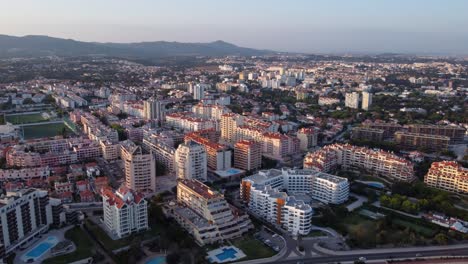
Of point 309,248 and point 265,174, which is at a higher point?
point 265,174

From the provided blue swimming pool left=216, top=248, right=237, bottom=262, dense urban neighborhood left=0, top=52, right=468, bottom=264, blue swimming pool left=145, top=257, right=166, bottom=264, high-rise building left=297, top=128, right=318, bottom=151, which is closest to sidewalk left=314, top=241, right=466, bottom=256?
dense urban neighborhood left=0, top=52, right=468, bottom=264

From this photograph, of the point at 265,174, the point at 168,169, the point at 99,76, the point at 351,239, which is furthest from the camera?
the point at 99,76

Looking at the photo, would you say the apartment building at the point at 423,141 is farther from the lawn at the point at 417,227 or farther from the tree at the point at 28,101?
the tree at the point at 28,101

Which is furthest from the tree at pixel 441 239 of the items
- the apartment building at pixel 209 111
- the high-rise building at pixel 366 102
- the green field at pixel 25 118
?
the green field at pixel 25 118

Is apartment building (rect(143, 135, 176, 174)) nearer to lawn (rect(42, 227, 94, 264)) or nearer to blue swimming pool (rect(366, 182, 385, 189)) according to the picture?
lawn (rect(42, 227, 94, 264))

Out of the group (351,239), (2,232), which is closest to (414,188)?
(351,239)

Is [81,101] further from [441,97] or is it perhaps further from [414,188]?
[441,97]

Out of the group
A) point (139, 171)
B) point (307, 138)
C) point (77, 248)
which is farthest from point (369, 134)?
point (77, 248)

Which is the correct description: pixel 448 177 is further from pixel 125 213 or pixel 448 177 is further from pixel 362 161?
pixel 125 213
